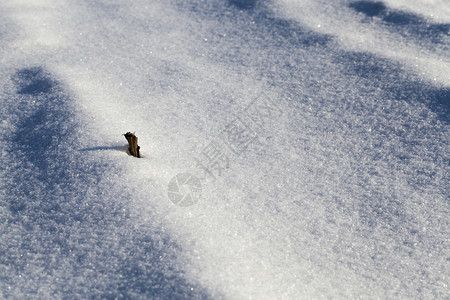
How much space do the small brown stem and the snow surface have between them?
1.0 inches

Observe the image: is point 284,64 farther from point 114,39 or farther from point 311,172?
point 114,39

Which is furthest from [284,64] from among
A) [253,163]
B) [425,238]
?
[425,238]

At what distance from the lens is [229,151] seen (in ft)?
4.02

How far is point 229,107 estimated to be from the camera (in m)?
1.37

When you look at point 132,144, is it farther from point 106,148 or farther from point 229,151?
point 229,151

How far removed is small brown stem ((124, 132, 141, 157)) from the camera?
1100 mm

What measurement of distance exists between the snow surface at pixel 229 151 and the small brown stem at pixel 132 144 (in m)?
0.03

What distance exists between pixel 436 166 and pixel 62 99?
1.22 metres
